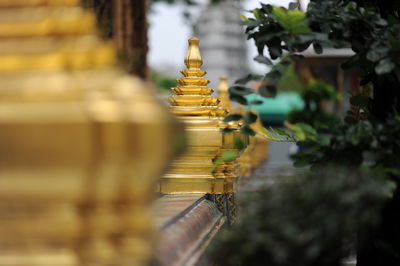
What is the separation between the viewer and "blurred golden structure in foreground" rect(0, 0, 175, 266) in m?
2.05

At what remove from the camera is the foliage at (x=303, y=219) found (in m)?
2.37

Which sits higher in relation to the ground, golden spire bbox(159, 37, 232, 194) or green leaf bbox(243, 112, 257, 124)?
green leaf bbox(243, 112, 257, 124)

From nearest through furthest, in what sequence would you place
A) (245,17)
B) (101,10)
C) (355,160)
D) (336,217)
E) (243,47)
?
(336,217), (355,160), (245,17), (101,10), (243,47)

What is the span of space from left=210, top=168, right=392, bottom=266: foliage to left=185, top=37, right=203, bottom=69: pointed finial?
2668 mm

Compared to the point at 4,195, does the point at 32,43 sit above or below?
above

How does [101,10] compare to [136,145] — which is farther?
[101,10]

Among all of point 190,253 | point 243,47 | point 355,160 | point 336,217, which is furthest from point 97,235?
point 243,47

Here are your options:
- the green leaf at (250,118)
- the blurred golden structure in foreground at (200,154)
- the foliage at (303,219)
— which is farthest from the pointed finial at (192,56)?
the foliage at (303,219)

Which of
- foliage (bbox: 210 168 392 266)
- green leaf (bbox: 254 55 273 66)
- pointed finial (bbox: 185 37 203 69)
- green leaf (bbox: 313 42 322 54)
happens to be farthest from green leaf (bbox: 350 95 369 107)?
pointed finial (bbox: 185 37 203 69)

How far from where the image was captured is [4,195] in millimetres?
2105

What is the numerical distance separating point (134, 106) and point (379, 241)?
5.53 feet

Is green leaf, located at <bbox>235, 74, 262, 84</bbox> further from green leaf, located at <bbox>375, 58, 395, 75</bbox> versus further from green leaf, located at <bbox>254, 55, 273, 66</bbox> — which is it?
green leaf, located at <bbox>375, 58, 395, 75</bbox>

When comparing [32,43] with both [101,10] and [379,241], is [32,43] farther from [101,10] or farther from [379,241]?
[101,10]

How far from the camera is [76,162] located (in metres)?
2.07
